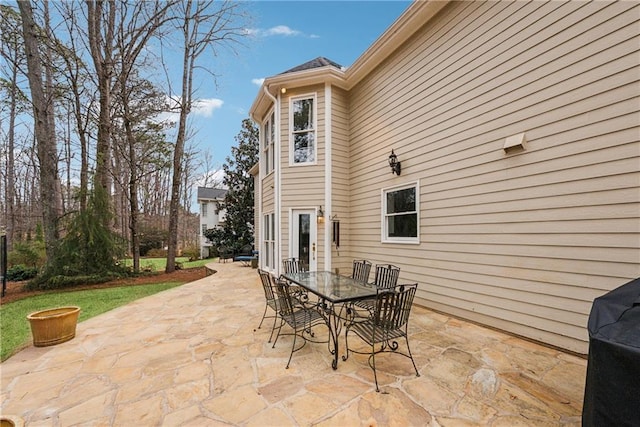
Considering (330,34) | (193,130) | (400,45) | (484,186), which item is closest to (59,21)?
(193,130)

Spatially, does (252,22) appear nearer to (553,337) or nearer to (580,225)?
(580,225)

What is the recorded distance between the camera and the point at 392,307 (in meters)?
2.74

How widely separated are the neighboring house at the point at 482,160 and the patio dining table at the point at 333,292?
191cm

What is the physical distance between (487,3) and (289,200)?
5.35m

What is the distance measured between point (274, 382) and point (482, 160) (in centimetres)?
411

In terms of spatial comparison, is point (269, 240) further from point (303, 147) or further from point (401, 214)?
point (401, 214)

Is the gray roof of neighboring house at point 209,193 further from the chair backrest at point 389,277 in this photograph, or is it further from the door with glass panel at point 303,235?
the chair backrest at point 389,277

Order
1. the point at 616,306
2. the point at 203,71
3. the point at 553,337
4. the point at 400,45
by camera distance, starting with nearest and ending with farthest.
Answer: the point at 616,306
the point at 553,337
the point at 400,45
the point at 203,71

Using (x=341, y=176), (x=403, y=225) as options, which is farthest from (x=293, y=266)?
(x=341, y=176)

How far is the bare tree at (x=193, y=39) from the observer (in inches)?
389

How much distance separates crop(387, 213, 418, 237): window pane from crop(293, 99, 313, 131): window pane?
3341mm

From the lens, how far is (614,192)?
→ 2.82 metres

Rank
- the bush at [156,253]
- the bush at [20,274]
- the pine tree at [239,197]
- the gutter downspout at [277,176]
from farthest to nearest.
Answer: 1. the bush at [156,253]
2. the pine tree at [239,197]
3. the bush at [20,274]
4. the gutter downspout at [277,176]

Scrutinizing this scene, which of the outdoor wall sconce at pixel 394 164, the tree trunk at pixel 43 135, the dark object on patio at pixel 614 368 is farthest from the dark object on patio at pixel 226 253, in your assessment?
→ the dark object on patio at pixel 614 368
